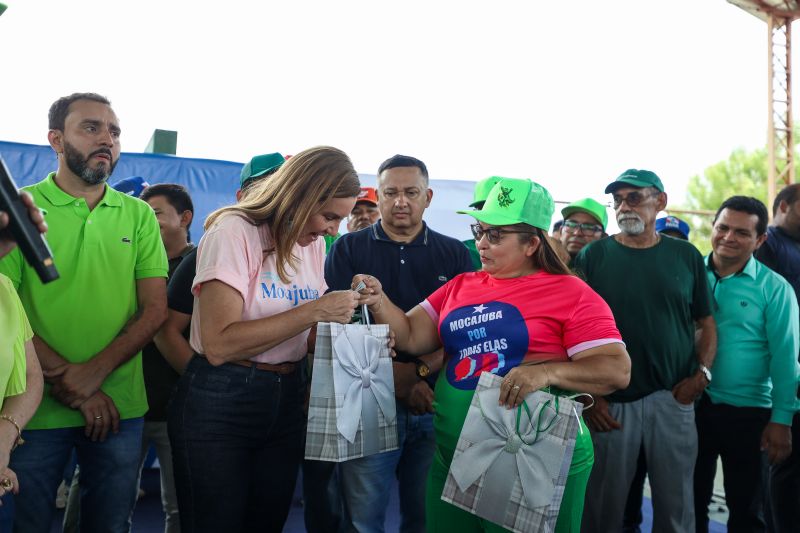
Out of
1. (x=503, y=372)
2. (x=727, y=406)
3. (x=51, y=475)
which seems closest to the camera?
(x=503, y=372)

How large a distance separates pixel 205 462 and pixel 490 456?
2.92 ft

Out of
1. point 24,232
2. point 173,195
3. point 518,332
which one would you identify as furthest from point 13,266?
point 518,332

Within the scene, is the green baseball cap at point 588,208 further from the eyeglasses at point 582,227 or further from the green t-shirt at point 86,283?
the green t-shirt at point 86,283

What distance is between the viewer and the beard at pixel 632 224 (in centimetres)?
342

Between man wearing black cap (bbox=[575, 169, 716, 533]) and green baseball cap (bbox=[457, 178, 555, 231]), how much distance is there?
114cm

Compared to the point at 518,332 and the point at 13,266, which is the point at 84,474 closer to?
A: the point at 13,266

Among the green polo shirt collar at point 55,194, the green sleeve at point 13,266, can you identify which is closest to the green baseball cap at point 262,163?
the green polo shirt collar at point 55,194

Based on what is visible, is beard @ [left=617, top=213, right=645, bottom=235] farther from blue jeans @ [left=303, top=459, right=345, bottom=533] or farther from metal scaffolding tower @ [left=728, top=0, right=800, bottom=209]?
metal scaffolding tower @ [left=728, top=0, right=800, bottom=209]

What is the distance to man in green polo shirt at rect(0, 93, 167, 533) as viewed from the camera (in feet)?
7.87

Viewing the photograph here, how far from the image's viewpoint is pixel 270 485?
2273 mm

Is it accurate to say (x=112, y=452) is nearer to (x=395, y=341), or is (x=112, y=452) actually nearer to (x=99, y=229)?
(x=99, y=229)

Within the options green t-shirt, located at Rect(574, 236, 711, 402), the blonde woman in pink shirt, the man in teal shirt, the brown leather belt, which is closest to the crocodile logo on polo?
the blonde woman in pink shirt

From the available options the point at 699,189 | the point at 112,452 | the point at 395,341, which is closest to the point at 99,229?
the point at 112,452

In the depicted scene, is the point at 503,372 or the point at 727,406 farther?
the point at 727,406
